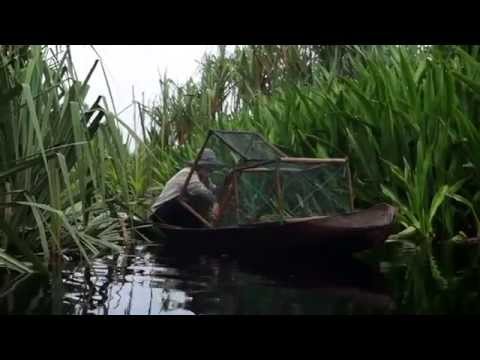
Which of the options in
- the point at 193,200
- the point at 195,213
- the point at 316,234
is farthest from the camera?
the point at 193,200

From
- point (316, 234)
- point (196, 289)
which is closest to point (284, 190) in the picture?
point (316, 234)

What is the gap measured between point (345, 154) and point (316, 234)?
7.78 ft

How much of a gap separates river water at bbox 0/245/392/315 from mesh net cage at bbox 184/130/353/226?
34.5 inches

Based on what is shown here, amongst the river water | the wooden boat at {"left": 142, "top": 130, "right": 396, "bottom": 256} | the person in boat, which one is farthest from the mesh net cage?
the river water

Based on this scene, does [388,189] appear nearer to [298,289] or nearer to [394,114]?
[394,114]

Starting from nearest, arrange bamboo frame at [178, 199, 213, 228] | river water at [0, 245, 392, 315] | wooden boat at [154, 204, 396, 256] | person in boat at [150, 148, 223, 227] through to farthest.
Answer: river water at [0, 245, 392, 315] → wooden boat at [154, 204, 396, 256] → bamboo frame at [178, 199, 213, 228] → person in boat at [150, 148, 223, 227]

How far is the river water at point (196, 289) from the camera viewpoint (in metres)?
3.13

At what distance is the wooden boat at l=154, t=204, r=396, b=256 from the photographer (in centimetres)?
501

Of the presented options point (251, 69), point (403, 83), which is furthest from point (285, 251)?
point (251, 69)

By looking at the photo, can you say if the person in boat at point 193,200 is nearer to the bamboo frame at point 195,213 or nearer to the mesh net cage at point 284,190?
the bamboo frame at point 195,213

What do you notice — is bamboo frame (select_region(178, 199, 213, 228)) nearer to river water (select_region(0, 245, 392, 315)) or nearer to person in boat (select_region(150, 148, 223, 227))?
person in boat (select_region(150, 148, 223, 227))

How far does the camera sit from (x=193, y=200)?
6.78 meters

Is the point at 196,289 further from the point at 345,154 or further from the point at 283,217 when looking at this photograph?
the point at 345,154

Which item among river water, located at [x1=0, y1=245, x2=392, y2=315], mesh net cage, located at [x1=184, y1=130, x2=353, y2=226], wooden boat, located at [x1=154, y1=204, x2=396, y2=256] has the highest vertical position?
mesh net cage, located at [x1=184, y1=130, x2=353, y2=226]
